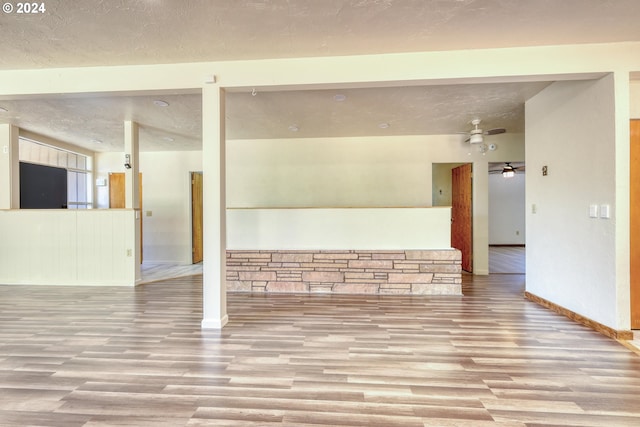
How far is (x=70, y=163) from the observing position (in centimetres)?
627

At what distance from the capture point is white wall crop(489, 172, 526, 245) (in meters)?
9.62

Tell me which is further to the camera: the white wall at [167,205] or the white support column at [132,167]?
the white wall at [167,205]

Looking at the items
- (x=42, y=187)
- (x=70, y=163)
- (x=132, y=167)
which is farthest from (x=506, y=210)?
(x=42, y=187)

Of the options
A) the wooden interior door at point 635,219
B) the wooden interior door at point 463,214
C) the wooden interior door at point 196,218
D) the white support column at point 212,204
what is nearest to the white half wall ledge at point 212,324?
the white support column at point 212,204

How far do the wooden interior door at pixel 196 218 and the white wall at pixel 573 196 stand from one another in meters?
6.23

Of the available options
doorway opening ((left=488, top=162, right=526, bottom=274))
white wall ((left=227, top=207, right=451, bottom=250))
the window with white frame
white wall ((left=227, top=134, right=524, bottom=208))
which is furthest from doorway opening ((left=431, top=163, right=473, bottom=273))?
the window with white frame

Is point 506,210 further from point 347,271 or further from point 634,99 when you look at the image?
point 347,271

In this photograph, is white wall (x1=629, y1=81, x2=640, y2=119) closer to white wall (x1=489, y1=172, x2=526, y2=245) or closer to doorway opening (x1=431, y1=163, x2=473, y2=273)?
doorway opening (x1=431, y1=163, x2=473, y2=273)

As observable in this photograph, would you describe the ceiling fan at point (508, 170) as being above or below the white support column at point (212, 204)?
above

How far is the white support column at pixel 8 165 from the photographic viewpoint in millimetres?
4945

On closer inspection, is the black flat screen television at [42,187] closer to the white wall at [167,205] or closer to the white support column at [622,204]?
the white wall at [167,205]

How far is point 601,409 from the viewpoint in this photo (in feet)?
5.63

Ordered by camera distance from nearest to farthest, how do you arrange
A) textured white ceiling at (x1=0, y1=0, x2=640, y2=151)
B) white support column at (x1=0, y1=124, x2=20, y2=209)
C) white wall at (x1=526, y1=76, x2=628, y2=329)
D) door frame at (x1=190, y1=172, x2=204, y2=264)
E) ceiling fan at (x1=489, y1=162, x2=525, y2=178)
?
1. textured white ceiling at (x1=0, y1=0, x2=640, y2=151)
2. white wall at (x1=526, y1=76, x2=628, y2=329)
3. white support column at (x1=0, y1=124, x2=20, y2=209)
4. door frame at (x1=190, y1=172, x2=204, y2=264)
5. ceiling fan at (x1=489, y1=162, x2=525, y2=178)

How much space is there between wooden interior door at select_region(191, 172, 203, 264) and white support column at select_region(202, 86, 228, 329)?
410cm
